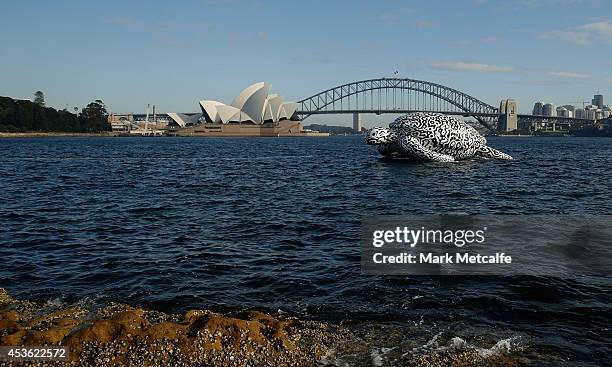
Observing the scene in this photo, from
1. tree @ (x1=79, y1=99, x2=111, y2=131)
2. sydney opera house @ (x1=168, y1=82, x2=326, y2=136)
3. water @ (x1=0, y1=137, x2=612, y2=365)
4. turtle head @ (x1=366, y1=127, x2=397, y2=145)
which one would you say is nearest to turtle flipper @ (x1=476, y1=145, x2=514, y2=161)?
turtle head @ (x1=366, y1=127, x2=397, y2=145)

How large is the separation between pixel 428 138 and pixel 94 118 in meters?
156

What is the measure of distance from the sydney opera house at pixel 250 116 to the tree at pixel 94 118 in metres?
22.7

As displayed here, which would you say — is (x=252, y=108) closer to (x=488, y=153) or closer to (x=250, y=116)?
(x=250, y=116)

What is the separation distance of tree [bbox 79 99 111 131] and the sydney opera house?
22.7m

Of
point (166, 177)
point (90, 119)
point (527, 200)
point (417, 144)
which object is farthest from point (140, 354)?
point (90, 119)

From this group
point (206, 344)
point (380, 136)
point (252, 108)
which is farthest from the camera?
point (252, 108)

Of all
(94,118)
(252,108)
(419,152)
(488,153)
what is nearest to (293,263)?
(419,152)

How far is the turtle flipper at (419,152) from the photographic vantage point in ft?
97.6

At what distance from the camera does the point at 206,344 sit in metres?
5.36

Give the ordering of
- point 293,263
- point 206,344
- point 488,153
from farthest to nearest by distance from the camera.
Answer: point 488,153, point 293,263, point 206,344

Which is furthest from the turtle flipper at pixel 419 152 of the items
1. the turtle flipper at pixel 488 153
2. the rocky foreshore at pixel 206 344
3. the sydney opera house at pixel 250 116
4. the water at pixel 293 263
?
the sydney opera house at pixel 250 116

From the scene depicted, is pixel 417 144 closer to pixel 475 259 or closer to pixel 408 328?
pixel 475 259

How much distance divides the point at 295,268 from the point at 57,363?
4788 millimetres

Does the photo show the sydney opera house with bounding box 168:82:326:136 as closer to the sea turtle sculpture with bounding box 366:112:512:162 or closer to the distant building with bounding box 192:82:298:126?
the distant building with bounding box 192:82:298:126
